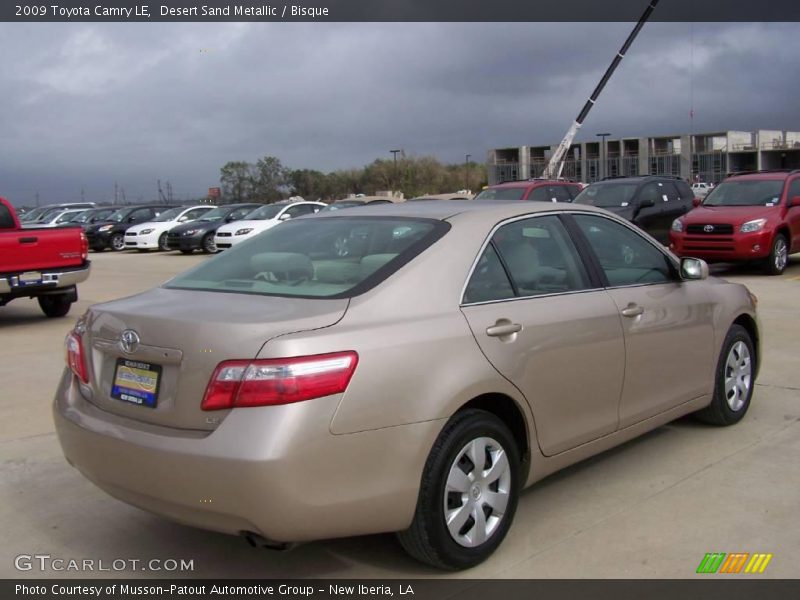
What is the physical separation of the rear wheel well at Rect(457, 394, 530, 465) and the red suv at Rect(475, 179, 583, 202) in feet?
46.0

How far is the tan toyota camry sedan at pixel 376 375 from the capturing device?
3121 mm

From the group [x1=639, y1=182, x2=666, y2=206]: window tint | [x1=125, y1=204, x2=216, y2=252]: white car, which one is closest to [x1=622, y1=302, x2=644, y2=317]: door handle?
[x1=639, y1=182, x2=666, y2=206]: window tint

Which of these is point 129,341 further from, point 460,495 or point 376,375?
point 460,495

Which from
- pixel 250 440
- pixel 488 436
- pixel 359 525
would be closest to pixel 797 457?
pixel 488 436

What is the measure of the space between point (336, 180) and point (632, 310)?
283ft

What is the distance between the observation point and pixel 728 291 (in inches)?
217

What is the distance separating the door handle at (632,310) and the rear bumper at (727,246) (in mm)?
10683

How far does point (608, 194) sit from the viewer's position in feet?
56.6

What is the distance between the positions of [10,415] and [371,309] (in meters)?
4.17

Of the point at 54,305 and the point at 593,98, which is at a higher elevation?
the point at 593,98

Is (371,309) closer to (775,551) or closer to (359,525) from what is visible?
(359,525)

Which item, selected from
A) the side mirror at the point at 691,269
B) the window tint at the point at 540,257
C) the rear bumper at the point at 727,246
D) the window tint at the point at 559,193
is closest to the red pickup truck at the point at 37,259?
the window tint at the point at 540,257

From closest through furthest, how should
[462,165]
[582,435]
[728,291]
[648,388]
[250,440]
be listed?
[250,440] → [582,435] → [648,388] → [728,291] → [462,165]

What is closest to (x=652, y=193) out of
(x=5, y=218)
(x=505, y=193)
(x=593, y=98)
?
(x=505, y=193)
